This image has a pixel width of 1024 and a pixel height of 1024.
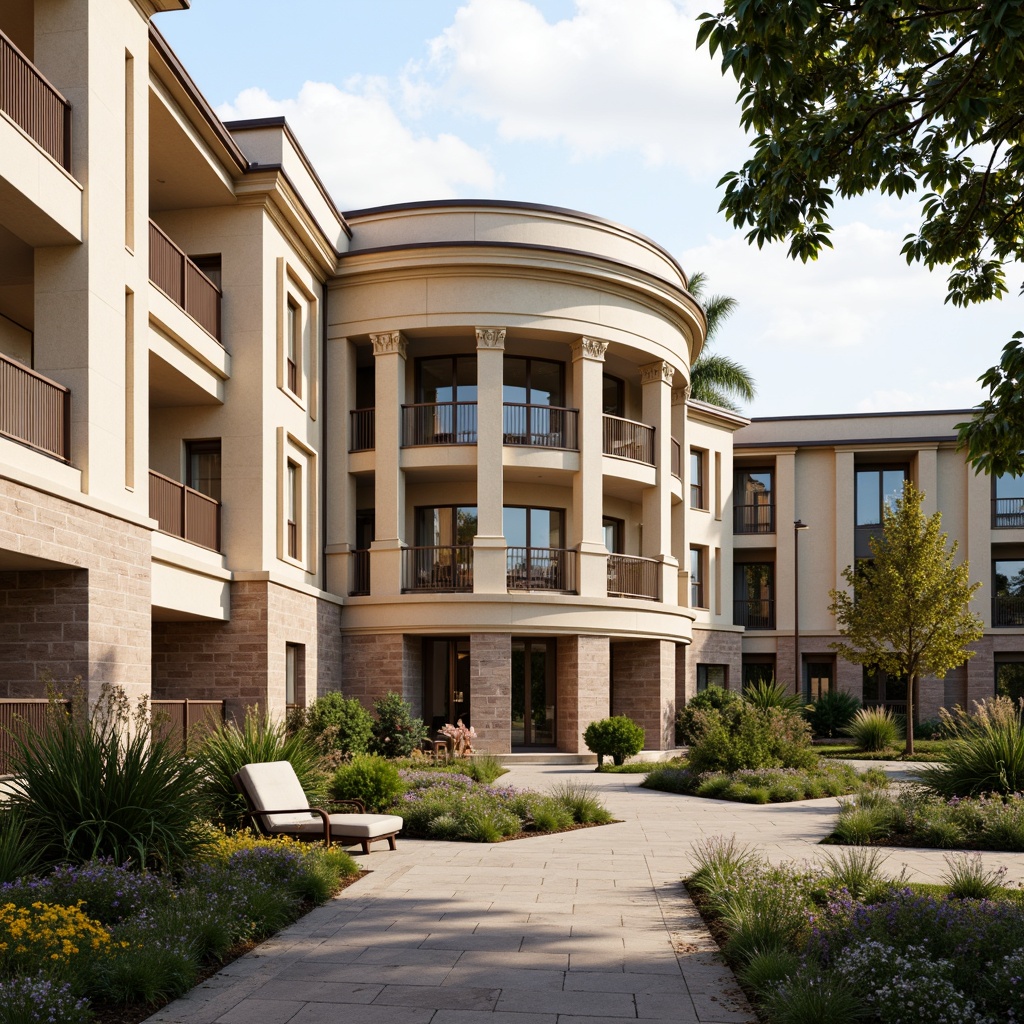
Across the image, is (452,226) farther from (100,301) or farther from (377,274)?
(100,301)

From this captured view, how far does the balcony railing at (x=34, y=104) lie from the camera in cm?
1245

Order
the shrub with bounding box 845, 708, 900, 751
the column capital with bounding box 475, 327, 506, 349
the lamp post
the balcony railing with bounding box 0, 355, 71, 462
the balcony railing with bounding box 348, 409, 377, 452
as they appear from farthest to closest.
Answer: the lamp post, the shrub with bounding box 845, 708, 900, 751, the balcony railing with bounding box 348, 409, 377, 452, the column capital with bounding box 475, 327, 506, 349, the balcony railing with bounding box 0, 355, 71, 462

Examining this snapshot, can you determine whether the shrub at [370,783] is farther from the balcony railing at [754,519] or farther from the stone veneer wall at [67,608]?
the balcony railing at [754,519]

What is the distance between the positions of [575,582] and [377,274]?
27.6ft

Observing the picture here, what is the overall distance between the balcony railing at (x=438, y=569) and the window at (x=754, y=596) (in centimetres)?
1617

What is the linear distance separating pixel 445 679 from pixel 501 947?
19.0m

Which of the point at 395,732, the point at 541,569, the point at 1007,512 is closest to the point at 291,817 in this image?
the point at 395,732

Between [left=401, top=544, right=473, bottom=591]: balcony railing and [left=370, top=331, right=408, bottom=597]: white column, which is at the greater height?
[left=370, top=331, right=408, bottom=597]: white column

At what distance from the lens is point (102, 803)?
8828 millimetres

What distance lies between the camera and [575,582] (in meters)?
26.2

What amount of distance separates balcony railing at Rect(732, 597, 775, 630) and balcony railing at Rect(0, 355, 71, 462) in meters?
29.6

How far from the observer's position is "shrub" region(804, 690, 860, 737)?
3534 centimetres

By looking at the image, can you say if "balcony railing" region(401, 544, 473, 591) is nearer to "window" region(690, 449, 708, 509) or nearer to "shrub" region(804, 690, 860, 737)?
"window" region(690, 449, 708, 509)

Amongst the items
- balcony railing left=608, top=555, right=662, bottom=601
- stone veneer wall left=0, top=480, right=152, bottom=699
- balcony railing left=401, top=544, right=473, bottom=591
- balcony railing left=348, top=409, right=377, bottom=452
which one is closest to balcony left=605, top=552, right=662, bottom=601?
balcony railing left=608, top=555, right=662, bottom=601
